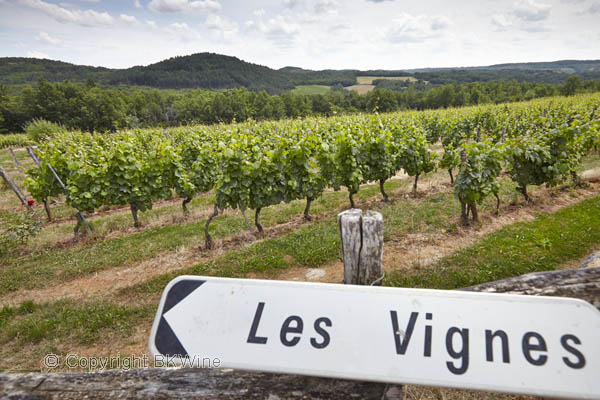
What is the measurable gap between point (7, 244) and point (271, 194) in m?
8.13

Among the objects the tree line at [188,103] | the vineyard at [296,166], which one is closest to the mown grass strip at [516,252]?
the vineyard at [296,166]

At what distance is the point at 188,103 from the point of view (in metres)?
58.4

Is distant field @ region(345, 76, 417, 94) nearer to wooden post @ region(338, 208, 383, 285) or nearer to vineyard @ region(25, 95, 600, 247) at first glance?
vineyard @ region(25, 95, 600, 247)

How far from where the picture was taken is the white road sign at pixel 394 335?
1.27 meters

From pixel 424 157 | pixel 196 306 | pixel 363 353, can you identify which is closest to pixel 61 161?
pixel 196 306

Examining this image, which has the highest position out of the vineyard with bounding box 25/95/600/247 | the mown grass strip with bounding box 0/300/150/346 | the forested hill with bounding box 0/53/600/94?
the forested hill with bounding box 0/53/600/94

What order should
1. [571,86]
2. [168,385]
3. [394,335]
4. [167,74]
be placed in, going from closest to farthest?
[394,335]
[168,385]
[571,86]
[167,74]

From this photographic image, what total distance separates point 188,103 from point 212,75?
65.4m

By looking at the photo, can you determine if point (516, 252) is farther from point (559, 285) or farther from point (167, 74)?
point (167, 74)

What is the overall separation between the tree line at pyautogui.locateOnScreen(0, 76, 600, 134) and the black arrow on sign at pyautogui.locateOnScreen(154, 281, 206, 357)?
138 feet

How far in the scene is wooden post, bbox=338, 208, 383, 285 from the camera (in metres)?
1.79

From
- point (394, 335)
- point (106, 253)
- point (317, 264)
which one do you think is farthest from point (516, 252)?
point (106, 253)

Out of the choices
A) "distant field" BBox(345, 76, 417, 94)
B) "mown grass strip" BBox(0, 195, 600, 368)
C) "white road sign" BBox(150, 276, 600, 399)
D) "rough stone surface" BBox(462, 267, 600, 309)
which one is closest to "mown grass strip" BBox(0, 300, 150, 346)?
"mown grass strip" BBox(0, 195, 600, 368)

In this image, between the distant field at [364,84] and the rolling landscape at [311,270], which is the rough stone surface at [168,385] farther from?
the distant field at [364,84]
